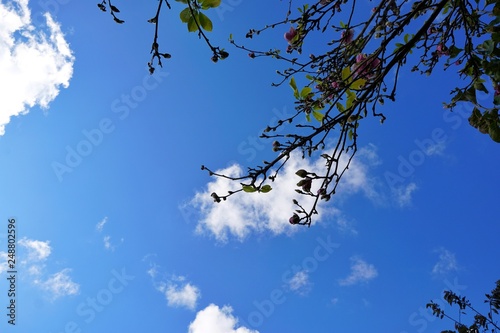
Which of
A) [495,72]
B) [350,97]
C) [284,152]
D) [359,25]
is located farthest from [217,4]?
[495,72]

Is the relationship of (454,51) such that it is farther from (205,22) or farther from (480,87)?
(205,22)

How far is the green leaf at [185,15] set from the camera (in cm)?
143

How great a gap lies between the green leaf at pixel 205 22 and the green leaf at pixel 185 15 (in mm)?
43

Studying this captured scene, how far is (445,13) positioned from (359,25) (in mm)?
718

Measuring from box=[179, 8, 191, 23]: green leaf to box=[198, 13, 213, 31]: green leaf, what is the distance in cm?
4

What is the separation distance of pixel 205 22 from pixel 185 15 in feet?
0.26

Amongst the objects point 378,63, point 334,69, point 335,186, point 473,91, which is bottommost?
point 335,186

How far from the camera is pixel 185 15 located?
1441 millimetres

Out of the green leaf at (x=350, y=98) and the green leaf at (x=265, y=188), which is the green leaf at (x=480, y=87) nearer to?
the green leaf at (x=350, y=98)

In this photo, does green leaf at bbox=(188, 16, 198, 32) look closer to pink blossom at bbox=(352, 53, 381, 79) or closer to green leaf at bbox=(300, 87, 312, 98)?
green leaf at bbox=(300, 87, 312, 98)

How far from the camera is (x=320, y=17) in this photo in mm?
2227

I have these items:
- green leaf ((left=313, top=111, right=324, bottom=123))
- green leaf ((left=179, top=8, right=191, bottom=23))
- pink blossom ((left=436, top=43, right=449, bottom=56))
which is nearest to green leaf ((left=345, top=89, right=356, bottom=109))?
green leaf ((left=313, top=111, right=324, bottom=123))

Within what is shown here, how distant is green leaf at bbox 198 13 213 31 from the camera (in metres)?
1.47

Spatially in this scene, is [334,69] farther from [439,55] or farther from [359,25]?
[439,55]
